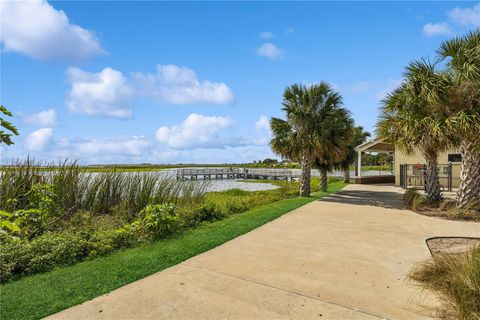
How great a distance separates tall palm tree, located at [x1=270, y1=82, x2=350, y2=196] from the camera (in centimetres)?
1409

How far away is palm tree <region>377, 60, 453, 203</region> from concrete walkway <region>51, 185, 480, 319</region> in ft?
13.6

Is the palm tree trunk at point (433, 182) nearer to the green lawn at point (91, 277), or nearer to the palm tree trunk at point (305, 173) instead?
the palm tree trunk at point (305, 173)

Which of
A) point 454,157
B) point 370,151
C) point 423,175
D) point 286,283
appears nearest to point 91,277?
point 286,283

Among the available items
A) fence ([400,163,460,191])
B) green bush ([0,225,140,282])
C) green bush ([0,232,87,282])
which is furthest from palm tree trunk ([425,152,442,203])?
green bush ([0,232,87,282])

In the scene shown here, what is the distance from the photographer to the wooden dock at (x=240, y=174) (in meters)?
39.1

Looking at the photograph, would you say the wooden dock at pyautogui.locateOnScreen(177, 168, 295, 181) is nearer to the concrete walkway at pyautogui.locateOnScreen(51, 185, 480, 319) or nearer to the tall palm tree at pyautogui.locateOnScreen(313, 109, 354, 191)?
the tall palm tree at pyautogui.locateOnScreen(313, 109, 354, 191)

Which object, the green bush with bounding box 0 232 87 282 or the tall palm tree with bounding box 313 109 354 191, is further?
the tall palm tree with bounding box 313 109 354 191

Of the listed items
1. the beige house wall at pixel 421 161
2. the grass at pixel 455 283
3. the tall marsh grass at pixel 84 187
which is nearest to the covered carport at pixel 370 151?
the beige house wall at pixel 421 161

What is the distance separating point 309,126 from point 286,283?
11.1 metres

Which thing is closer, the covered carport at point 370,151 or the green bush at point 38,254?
the green bush at point 38,254

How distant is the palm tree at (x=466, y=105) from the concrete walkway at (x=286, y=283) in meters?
3.51

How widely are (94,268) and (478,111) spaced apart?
1079 cm

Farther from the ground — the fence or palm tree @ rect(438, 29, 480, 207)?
palm tree @ rect(438, 29, 480, 207)

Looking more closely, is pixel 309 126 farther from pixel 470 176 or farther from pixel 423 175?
pixel 423 175
